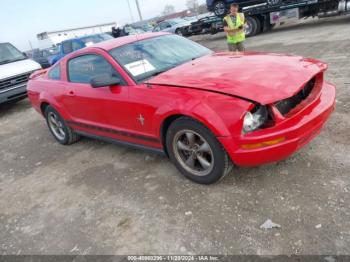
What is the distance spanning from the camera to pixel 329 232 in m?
2.57

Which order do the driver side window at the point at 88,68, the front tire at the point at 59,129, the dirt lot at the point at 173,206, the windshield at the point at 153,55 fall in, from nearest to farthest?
the dirt lot at the point at 173,206 → the windshield at the point at 153,55 → the driver side window at the point at 88,68 → the front tire at the point at 59,129

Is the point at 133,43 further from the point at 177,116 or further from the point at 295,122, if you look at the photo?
the point at 295,122

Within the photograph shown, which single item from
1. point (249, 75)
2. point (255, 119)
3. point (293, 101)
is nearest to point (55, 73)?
point (249, 75)

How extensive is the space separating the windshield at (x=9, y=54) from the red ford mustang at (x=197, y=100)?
18.3 ft

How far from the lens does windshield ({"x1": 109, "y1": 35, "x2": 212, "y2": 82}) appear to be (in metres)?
3.83

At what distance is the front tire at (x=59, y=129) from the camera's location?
17.4ft

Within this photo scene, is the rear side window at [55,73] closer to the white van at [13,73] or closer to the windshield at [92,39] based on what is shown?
the white van at [13,73]

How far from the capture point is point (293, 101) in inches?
131

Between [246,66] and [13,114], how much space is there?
723 centimetres

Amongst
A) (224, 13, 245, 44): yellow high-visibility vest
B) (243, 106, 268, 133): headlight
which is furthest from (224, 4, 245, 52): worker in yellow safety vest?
(243, 106, 268, 133): headlight

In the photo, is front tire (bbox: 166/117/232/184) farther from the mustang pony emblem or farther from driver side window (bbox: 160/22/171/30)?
driver side window (bbox: 160/22/171/30)

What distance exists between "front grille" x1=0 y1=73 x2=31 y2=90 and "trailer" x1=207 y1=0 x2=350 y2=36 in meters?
10.1

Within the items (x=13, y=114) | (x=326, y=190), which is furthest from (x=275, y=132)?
(x=13, y=114)

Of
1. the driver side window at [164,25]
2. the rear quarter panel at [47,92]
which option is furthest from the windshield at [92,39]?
the driver side window at [164,25]
